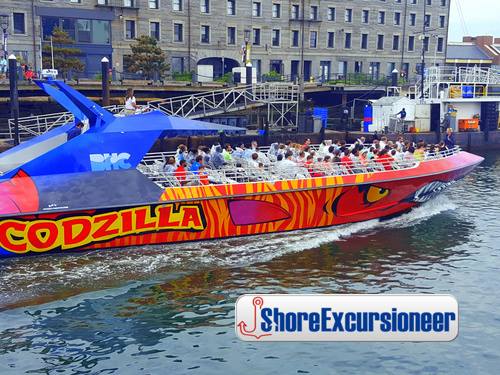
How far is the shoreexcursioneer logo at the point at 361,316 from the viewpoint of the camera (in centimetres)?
625

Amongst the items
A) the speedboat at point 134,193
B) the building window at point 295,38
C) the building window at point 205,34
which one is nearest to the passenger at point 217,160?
the speedboat at point 134,193

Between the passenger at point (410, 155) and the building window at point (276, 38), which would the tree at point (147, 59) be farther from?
the passenger at point (410, 155)

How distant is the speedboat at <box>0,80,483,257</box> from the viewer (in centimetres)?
1410

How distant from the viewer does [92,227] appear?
47.5 feet

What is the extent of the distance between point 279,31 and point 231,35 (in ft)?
15.2

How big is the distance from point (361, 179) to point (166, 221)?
5.47 meters

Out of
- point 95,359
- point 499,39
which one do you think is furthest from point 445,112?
point 499,39

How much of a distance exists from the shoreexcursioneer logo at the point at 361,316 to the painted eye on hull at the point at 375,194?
11.1 metres

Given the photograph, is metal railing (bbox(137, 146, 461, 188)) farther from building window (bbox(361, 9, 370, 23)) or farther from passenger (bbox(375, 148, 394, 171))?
building window (bbox(361, 9, 370, 23))

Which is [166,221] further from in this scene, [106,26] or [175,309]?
[106,26]

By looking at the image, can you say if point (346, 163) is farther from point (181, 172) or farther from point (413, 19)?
point (413, 19)

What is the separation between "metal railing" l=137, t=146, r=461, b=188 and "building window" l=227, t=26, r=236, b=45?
33.8 meters

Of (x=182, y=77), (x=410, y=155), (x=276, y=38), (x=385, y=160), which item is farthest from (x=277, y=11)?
(x=385, y=160)

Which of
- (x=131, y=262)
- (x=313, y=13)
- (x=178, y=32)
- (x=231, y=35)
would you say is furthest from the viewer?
(x=313, y=13)
